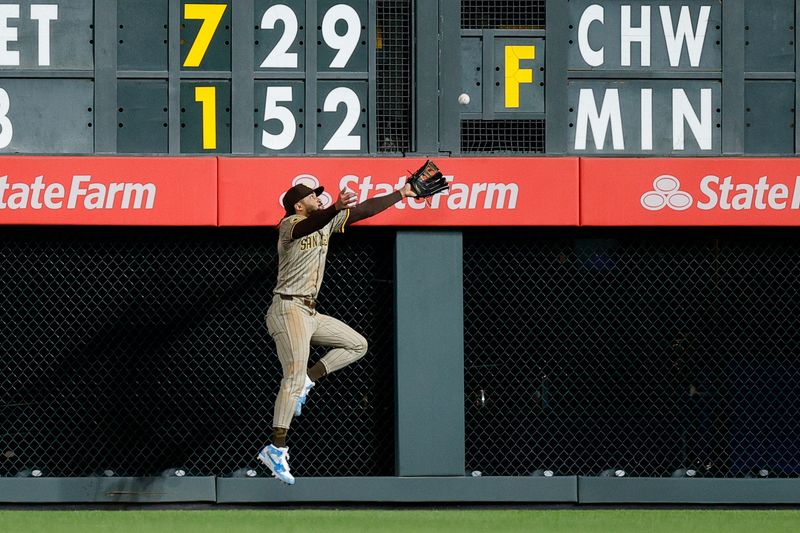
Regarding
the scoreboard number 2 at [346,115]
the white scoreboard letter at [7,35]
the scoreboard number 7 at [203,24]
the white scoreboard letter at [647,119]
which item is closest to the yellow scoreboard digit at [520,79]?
the white scoreboard letter at [647,119]

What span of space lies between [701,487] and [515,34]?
393 centimetres

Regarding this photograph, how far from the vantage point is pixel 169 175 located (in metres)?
10.5

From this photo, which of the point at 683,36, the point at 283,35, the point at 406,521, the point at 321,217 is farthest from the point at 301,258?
the point at 683,36

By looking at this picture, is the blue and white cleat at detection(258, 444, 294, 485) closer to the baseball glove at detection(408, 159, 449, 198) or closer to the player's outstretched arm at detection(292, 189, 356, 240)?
the player's outstretched arm at detection(292, 189, 356, 240)

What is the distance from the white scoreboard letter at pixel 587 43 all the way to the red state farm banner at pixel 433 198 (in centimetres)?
86

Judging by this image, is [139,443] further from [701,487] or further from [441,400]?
[701,487]

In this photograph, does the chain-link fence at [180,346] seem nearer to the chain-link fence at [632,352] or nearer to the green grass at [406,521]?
the green grass at [406,521]

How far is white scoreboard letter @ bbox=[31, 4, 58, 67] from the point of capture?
10.6 m

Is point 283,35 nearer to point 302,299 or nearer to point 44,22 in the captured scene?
point 44,22

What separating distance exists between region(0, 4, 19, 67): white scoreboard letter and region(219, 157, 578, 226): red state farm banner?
188cm

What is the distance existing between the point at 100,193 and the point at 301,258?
7.20 feet

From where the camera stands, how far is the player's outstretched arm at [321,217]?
846 centimetres

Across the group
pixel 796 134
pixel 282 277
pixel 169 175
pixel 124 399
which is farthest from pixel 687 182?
pixel 124 399

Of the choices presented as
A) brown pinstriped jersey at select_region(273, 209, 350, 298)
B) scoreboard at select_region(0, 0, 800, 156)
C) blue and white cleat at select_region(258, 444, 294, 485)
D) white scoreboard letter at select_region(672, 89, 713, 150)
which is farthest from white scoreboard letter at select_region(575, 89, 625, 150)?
blue and white cleat at select_region(258, 444, 294, 485)
